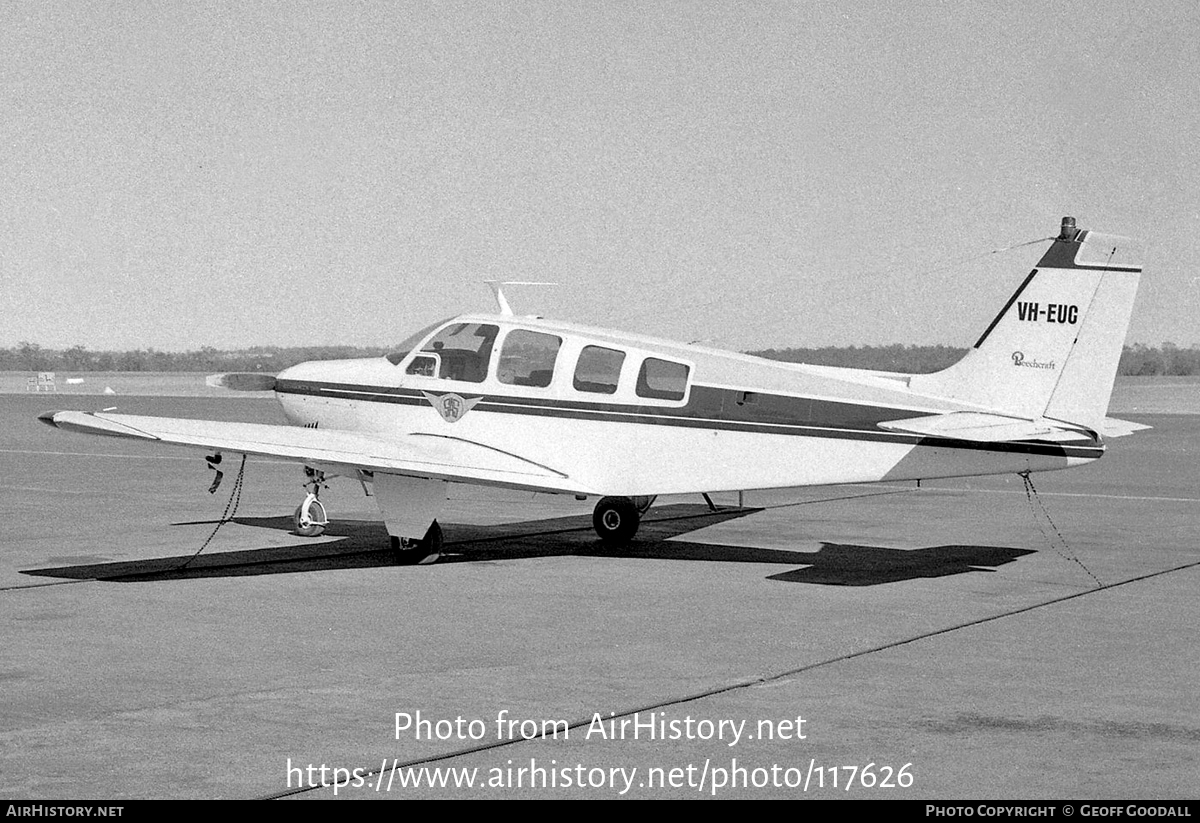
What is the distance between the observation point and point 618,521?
607 inches

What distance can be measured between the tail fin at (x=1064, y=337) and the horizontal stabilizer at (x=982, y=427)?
0.21 metres

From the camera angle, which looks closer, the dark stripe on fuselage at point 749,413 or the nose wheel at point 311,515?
the dark stripe on fuselage at point 749,413

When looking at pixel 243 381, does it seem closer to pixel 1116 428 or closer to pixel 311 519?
pixel 311 519

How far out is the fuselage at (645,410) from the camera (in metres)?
12.9

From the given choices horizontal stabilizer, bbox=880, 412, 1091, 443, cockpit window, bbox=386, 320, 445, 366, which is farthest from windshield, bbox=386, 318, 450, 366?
horizontal stabilizer, bbox=880, 412, 1091, 443

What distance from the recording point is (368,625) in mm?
10438

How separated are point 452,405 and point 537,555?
1699 millimetres

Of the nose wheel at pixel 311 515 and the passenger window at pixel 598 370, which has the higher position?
the passenger window at pixel 598 370

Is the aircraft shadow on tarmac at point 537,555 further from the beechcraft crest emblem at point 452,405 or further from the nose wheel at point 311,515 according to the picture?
the beechcraft crest emblem at point 452,405

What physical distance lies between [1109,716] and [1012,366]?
18.1 feet

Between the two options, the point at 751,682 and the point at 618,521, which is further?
the point at 618,521

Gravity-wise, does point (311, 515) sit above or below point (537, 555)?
above

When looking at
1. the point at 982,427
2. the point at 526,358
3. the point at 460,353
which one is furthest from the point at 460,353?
the point at 982,427

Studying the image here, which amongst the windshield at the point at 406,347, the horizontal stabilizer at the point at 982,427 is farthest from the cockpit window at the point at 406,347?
the horizontal stabilizer at the point at 982,427
